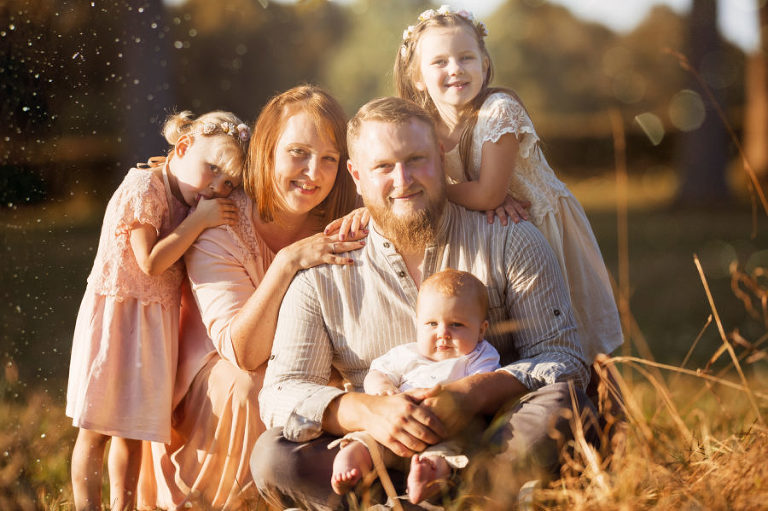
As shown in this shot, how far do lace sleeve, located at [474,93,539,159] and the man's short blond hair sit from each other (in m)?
0.28

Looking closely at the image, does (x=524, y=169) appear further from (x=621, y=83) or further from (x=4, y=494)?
(x=621, y=83)

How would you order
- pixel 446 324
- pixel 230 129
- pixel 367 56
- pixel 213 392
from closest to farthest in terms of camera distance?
pixel 446 324 < pixel 213 392 < pixel 230 129 < pixel 367 56

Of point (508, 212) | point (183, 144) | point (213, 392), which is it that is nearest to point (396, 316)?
point (508, 212)

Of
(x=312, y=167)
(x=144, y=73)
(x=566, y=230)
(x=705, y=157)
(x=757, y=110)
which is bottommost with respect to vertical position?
(x=566, y=230)

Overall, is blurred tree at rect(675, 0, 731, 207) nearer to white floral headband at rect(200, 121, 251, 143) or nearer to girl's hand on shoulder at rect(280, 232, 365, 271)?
white floral headband at rect(200, 121, 251, 143)

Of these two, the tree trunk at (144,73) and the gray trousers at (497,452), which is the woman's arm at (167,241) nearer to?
the gray trousers at (497,452)

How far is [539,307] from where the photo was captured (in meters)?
3.31

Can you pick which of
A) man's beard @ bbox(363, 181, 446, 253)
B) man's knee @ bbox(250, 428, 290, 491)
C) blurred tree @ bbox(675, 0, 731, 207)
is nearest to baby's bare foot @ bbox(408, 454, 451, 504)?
man's knee @ bbox(250, 428, 290, 491)

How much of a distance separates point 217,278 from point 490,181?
43.3 inches

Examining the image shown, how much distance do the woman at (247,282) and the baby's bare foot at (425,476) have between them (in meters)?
0.85

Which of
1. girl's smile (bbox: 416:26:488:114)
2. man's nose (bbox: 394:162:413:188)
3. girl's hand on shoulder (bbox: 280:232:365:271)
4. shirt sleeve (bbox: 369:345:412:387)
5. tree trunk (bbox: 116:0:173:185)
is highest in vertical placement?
tree trunk (bbox: 116:0:173:185)

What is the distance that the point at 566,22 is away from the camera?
124ft

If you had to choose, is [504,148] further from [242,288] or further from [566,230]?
[242,288]

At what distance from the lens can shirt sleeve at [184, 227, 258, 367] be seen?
361 centimetres
